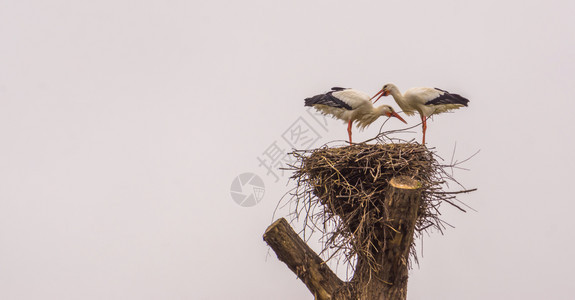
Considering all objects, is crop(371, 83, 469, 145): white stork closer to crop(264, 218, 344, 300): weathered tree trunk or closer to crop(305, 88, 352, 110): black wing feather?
crop(305, 88, 352, 110): black wing feather

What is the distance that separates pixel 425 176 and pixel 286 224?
882 millimetres

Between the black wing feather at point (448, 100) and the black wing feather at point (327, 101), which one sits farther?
the black wing feather at point (327, 101)

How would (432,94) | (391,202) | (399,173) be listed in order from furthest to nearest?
(432,94), (399,173), (391,202)

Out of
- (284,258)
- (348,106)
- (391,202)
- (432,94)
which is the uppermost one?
(348,106)

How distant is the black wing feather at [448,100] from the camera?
4.05 metres

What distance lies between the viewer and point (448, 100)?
4.09 meters

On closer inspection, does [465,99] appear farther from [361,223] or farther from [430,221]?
[361,223]

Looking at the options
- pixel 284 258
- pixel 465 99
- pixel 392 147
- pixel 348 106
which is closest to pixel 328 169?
pixel 392 147

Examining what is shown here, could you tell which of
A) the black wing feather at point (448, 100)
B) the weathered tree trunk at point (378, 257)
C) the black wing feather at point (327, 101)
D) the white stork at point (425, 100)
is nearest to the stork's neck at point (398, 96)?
the white stork at point (425, 100)

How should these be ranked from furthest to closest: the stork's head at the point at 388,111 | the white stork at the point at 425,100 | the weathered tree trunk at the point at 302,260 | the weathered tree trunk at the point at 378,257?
the stork's head at the point at 388,111 < the white stork at the point at 425,100 < the weathered tree trunk at the point at 302,260 < the weathered tree trunk at the point at 378,257

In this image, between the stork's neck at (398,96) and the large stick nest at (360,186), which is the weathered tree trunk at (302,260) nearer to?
the large stick nest at (360,186)

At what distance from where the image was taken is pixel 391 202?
2775mm

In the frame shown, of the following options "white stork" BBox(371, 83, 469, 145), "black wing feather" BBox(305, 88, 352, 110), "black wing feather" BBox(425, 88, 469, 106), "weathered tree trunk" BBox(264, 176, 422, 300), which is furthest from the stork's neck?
"weathered tree trunk" BBox(264, 176, 422, 300)

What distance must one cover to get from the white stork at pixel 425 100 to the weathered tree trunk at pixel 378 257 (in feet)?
4.46
